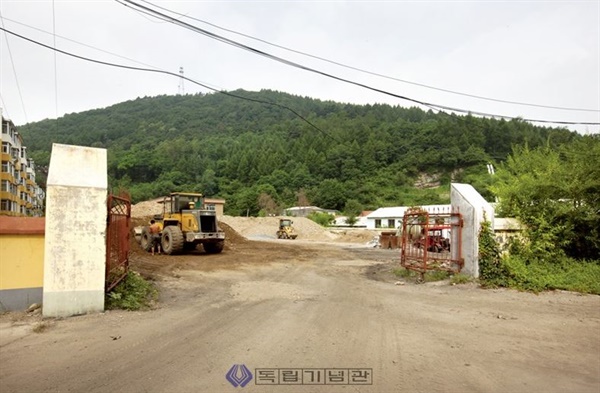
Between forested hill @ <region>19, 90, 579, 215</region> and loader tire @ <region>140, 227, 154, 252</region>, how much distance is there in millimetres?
32136

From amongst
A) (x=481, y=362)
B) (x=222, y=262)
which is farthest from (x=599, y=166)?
(x=222, y=262)

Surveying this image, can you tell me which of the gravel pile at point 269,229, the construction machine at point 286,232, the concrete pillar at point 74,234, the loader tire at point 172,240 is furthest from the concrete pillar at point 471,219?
the construction machine at point 286,232

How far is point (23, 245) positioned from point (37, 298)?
1.00m

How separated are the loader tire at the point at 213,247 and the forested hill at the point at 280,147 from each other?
31581 millimetres

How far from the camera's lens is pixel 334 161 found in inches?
3777

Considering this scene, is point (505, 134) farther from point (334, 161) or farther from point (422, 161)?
point (334, 161)

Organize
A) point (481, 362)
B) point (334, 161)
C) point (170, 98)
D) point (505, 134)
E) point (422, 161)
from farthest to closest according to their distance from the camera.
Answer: point (334, 161), point (422, 161), point (170, 98), point (505, 134), point (481, 362)

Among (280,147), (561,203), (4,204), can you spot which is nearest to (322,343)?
(561,203)

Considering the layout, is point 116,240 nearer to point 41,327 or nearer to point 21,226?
point 21,226

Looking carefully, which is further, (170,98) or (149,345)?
(170,98)

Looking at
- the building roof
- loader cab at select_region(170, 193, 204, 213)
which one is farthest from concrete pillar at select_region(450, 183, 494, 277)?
loader cab at select_region(170, 193, 204, 213)

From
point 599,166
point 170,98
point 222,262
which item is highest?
point 170,98

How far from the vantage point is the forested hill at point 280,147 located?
204ft

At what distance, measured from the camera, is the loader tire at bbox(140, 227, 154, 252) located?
2019 cm
